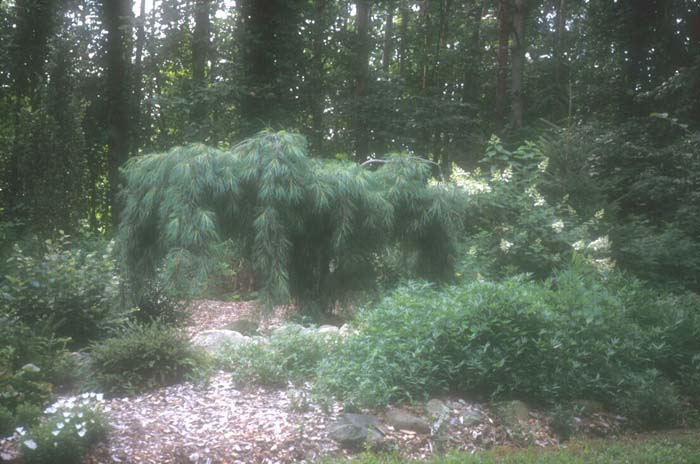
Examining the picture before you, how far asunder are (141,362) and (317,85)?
11.2 metres

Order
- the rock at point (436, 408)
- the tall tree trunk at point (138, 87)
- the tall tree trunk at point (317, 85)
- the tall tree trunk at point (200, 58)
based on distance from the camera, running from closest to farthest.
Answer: the rock at point (436, 408), the tall tree trunk at point (200, 58), the tall tree trunk at point (138, 87), the tall tree trunk at point (317, 85)

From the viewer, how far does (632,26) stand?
17.5 m

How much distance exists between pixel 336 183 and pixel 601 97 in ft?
38.5

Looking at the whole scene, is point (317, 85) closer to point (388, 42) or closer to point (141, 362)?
point (388, 42)

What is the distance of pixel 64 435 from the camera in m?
4.71

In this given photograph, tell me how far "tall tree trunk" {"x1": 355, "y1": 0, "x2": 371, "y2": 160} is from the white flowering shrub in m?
12.8

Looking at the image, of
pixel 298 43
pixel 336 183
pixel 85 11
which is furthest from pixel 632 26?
pixel 85 11

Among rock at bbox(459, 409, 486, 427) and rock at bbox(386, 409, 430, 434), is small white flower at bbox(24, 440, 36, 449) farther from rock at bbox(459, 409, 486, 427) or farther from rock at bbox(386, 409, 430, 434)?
rock at bbox(459, 409, 486, 427)

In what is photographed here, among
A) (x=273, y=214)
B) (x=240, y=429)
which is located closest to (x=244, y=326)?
(x=273, y=214)

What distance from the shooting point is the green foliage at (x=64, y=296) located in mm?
7742

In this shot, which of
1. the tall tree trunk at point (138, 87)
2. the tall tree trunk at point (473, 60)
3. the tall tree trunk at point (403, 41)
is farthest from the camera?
the tall tree trunk at point (403, 41)

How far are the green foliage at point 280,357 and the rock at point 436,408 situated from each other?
1207 millimetres

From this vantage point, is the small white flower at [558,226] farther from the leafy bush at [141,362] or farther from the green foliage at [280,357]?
the leafy bush at [141,362]

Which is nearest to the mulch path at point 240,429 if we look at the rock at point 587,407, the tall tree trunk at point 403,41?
the rock at point 587,407
